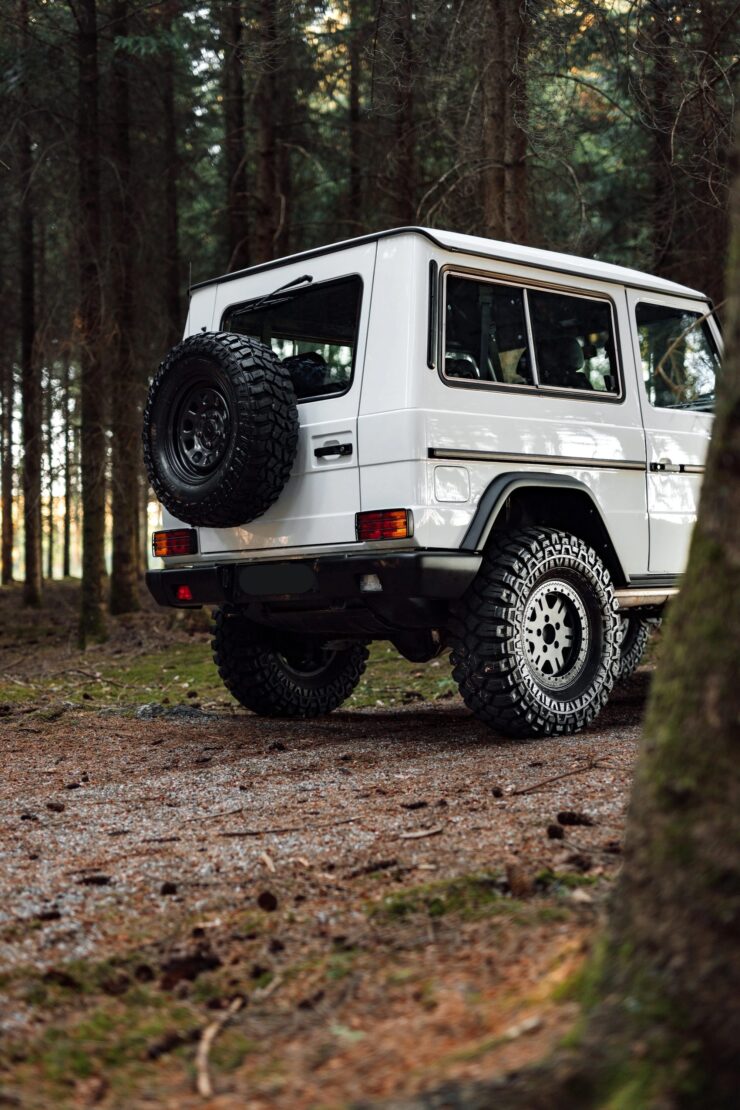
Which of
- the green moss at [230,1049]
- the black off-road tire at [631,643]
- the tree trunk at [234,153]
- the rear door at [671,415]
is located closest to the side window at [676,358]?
the rear door at [671,415]

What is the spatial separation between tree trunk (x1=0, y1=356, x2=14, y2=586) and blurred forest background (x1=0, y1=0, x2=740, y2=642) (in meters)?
1.84

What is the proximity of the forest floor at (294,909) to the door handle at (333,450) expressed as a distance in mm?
1620

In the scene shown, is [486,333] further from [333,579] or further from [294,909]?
[294,909]

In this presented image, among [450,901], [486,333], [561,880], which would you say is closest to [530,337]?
[486,333]

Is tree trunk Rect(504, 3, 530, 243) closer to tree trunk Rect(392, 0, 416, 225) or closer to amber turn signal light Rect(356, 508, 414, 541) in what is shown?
tree trunk Rect(392, 0, 416, 225)

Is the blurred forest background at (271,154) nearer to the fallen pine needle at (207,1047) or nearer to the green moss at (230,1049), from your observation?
the fallen pine needle at (207,1047)

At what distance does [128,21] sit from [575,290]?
30.0 feet

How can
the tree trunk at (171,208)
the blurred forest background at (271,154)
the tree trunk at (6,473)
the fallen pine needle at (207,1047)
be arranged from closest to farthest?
1. the fallen pine needle at (207,1047)
2. the blurred forest background at (271,154)
3. the tree trunk at (171,208)
4. the tree trunk at (6,473)

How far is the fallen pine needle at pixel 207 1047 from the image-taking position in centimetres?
221

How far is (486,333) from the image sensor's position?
20.7 ft

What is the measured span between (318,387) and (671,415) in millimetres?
2384

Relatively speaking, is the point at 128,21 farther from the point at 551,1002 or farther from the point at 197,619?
the point at 551,1002

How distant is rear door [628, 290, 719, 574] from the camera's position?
23.3 feet

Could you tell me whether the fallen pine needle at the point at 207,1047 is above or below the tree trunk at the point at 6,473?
below
